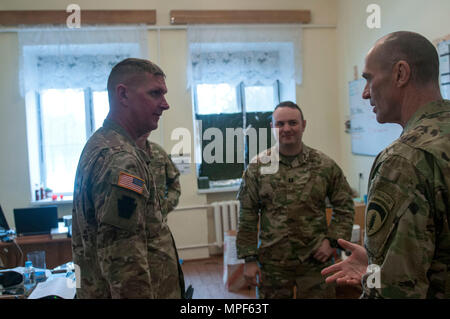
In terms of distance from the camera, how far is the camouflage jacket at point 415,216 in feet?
3.02

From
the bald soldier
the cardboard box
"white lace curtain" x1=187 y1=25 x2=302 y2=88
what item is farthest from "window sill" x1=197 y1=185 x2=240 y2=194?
the bald soldier

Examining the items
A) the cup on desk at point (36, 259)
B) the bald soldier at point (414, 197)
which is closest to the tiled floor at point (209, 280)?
the cup on desk at point (36, 259)

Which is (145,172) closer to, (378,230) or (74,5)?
(378,230)

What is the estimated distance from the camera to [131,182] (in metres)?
1.15

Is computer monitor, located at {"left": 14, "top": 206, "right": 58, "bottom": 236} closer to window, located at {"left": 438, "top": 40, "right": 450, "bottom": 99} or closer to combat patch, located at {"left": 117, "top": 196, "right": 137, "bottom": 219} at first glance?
combat patch, located at {"left": 117, "top": 196, "right": 137, "bottom": 219}

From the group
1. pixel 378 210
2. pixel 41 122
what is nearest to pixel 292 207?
pixel 378 210

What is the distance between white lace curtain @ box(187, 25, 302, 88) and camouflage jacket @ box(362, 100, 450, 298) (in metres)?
3.59

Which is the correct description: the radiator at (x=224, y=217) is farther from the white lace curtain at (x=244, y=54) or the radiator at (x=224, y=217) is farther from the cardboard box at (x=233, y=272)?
the white lace curtain at (x=244, y=54)

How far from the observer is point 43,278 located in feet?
6.90

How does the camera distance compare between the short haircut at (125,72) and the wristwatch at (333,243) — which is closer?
the short haircut at (125,72)

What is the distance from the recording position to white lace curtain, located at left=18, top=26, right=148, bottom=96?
412 centimetres

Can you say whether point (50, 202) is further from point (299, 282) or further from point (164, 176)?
point (299, 282)

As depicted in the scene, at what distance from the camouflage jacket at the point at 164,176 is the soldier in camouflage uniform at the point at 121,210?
130 centimetres

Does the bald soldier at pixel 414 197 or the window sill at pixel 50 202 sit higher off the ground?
the bald soldier at pixel 414 197
